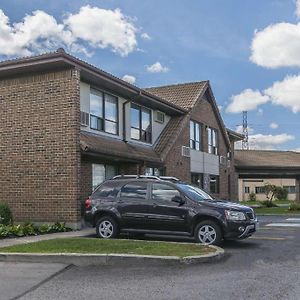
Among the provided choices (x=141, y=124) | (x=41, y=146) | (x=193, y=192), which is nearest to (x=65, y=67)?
(x=41, y=146)

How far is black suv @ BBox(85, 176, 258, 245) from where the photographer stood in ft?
41.8

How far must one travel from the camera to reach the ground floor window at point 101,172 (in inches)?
749

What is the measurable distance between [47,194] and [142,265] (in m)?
7.71

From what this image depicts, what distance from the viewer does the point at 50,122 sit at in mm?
17281

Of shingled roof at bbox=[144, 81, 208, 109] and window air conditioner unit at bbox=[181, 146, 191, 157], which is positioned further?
shingled roof at bbox=[144, 81, 208, 109]

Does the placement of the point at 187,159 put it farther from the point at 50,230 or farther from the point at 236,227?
the point at 236,227

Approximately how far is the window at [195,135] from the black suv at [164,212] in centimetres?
1478

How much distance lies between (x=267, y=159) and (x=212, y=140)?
14.3 metres

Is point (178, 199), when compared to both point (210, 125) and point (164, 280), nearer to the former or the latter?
point (164, 280)

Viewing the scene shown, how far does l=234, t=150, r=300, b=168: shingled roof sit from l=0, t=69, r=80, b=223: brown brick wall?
26530mm

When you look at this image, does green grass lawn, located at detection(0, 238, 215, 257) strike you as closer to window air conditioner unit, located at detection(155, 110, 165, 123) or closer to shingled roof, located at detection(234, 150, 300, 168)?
window air conditioner unit, located at detection(155, 110, 165, 123)

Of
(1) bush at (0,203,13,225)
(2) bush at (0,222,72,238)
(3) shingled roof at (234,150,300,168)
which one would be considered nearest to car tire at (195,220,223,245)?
(2) bush at (0,222,72,238)

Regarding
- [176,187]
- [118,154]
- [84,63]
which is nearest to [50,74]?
[84,63]

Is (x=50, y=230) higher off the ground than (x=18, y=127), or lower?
lower
